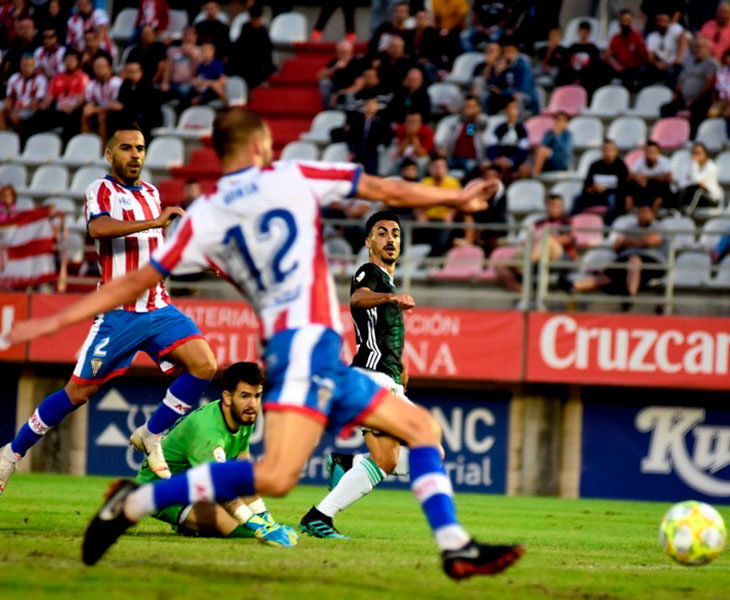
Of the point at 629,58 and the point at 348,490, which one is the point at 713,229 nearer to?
the point at 629,58

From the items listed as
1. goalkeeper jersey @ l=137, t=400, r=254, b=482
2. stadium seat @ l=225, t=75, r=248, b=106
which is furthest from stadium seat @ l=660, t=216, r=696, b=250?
goalkeeper jersey @ l=137, t=400, r=254, b=482

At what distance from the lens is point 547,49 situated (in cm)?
2136

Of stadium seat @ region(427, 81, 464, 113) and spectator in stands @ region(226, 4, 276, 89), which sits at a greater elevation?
spectator in stands @ region(226, 4, 276, 89)

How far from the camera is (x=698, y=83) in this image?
1975cm

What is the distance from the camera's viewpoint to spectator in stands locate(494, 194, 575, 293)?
17.4 meters

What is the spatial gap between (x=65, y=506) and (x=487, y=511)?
13.9 ft

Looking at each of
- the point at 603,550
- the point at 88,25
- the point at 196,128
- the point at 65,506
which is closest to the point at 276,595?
the point at 603,550

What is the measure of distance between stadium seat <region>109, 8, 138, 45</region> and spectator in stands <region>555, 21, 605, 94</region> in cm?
806

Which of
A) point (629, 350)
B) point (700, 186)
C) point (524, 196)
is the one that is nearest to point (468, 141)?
point (524, 196)

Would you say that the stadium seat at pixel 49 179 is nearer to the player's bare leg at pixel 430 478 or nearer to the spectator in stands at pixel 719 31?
the spectator in stands at pixel 719 31

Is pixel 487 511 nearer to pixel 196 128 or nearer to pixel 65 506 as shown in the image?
pixel 65 506

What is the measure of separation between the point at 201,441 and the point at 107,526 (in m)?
2.46

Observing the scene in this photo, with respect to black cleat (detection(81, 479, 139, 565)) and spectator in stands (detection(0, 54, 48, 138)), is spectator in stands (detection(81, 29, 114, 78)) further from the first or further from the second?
black cleat (detection(81, 479, 139, 565))

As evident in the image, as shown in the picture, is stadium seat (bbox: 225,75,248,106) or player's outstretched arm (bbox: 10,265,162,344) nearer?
player's outstretched arm (bbox: 10,265,162,344)
